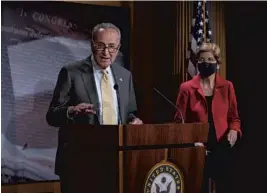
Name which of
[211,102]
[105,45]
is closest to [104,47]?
[105,45]

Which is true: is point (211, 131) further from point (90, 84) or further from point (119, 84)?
point (90, 84)

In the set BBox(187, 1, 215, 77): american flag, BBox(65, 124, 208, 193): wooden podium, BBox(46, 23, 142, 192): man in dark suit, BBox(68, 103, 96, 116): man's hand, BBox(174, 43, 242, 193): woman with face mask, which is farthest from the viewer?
BBox(187, 1, 215, 77): american flag

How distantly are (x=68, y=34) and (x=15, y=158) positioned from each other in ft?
3.86

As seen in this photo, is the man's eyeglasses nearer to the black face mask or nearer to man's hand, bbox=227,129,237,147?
the black face mask

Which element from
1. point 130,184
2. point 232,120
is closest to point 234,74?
point 232,120

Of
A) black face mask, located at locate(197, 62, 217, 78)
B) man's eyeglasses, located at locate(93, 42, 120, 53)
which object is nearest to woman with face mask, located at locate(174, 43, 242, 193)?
black face mask, located at locate(197, 62, 217, 78)

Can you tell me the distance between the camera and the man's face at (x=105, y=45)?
11.7 ft

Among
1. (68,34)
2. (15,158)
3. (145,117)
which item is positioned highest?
(68,34)

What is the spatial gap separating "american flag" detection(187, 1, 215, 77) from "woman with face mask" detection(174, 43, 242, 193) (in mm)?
306

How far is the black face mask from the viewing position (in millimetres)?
3666

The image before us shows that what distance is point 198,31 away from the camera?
4.09 m

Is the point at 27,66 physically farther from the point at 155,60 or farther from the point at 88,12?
the point at 155,60

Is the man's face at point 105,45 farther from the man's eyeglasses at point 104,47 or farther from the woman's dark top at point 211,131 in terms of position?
the woman's dark top at point 211,131

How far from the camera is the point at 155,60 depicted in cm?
466
